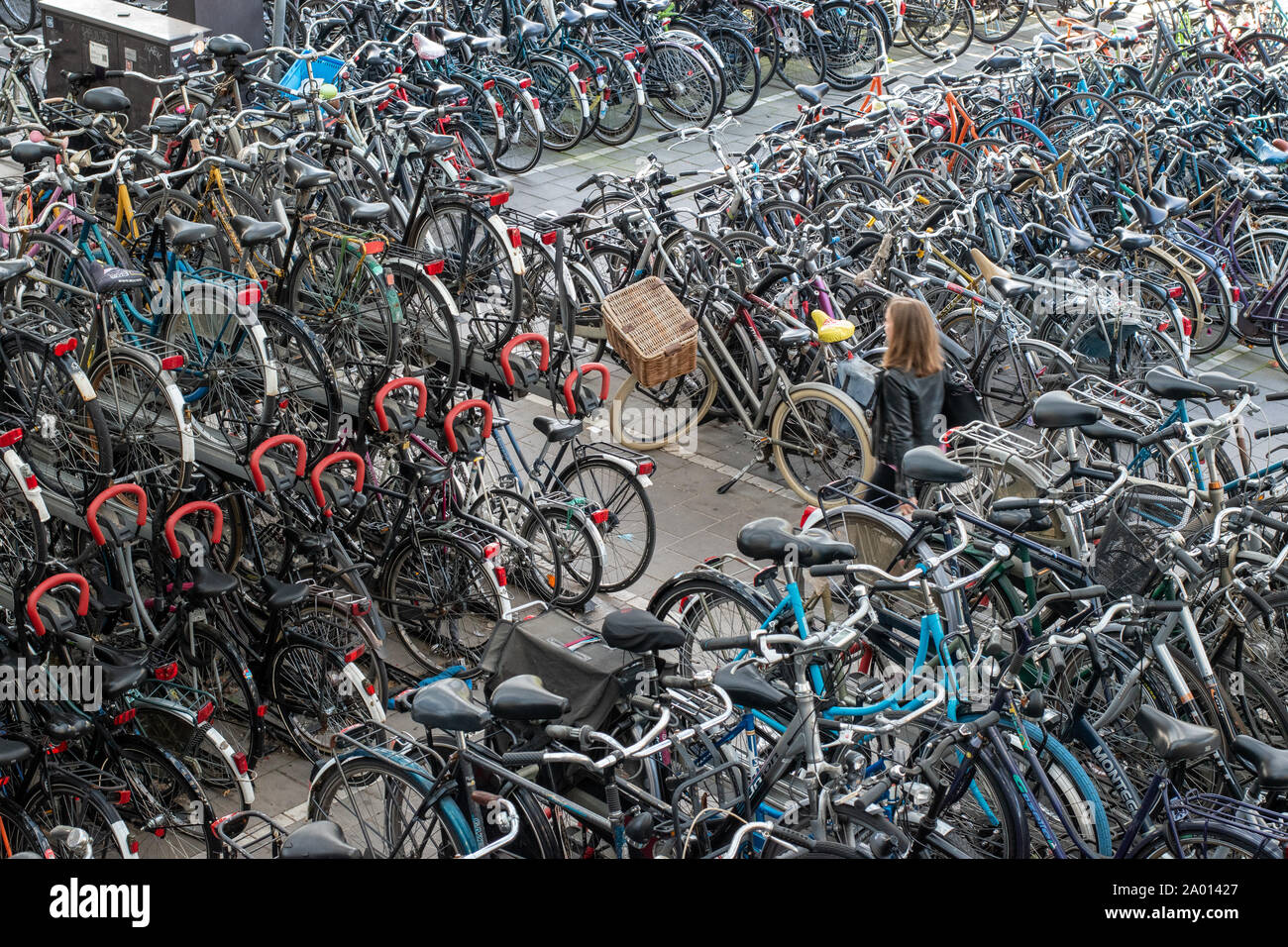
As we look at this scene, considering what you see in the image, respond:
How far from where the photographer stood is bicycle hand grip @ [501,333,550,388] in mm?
6168

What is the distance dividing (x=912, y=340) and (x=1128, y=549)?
170 centimetres

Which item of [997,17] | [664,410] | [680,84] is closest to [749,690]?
[664,410]

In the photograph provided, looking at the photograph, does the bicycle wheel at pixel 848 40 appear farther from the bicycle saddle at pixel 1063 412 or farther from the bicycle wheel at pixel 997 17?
the bicycle saddle at pixel 1063 412

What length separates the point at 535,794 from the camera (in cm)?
413

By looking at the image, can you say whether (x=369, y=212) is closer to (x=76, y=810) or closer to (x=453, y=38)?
(x=76, y=810)

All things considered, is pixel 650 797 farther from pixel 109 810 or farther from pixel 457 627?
pixel 457 627

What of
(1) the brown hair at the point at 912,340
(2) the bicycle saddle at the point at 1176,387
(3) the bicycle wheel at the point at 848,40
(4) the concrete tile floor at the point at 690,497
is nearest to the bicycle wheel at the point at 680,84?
(4) the concrete tile floor at the point at 690,497

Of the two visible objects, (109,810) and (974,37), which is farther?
(974,37)

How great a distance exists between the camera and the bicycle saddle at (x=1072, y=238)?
25.7 ft

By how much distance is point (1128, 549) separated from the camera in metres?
4.92

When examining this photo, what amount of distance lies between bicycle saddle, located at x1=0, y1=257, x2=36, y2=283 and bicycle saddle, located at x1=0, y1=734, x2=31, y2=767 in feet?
6.17
